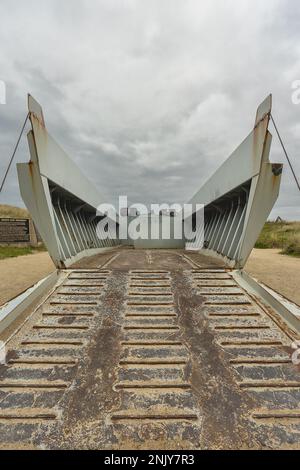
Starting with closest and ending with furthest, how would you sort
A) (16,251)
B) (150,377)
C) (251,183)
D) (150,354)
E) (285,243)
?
(150,377)
(150,354)
(251,183)
(16,251)
(285,243)

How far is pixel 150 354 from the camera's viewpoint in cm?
222

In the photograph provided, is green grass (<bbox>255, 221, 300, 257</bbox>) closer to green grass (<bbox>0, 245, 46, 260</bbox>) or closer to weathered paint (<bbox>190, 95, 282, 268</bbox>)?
weathered paint (<bbox>190, 95, 282, 268</bbox>)

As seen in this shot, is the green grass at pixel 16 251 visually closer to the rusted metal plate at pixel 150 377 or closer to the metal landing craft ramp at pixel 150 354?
the metal landing craft ramp at pixel 150 354

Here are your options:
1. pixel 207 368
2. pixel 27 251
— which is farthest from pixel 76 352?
pixel 27 251

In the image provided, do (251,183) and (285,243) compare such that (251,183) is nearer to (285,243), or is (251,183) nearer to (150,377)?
(150,377)

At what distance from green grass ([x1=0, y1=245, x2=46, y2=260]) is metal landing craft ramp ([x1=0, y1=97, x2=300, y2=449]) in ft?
41.1

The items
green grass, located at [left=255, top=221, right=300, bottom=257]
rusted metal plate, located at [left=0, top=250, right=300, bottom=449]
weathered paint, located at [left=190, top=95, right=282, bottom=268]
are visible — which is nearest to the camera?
rusted metal plate, located at [left=0, top=250, right=300, bottom=449]

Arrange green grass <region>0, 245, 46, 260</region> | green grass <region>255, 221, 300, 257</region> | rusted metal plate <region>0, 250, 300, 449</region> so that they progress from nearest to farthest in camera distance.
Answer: rusted metal plate <region>0, 250, 300, 449</region>, green grass <region>0, 245, 46, 260</region>, green grass <region>255, 221, 300, 257</region>

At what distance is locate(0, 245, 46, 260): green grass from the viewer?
1455 cm

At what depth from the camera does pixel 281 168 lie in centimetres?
379

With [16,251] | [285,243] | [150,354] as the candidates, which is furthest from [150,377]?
[285,243]

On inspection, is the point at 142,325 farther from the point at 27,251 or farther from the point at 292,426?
the point at 27,251

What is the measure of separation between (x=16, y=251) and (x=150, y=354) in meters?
16.6

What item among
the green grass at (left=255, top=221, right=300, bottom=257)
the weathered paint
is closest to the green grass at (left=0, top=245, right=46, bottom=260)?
the weathered paint
